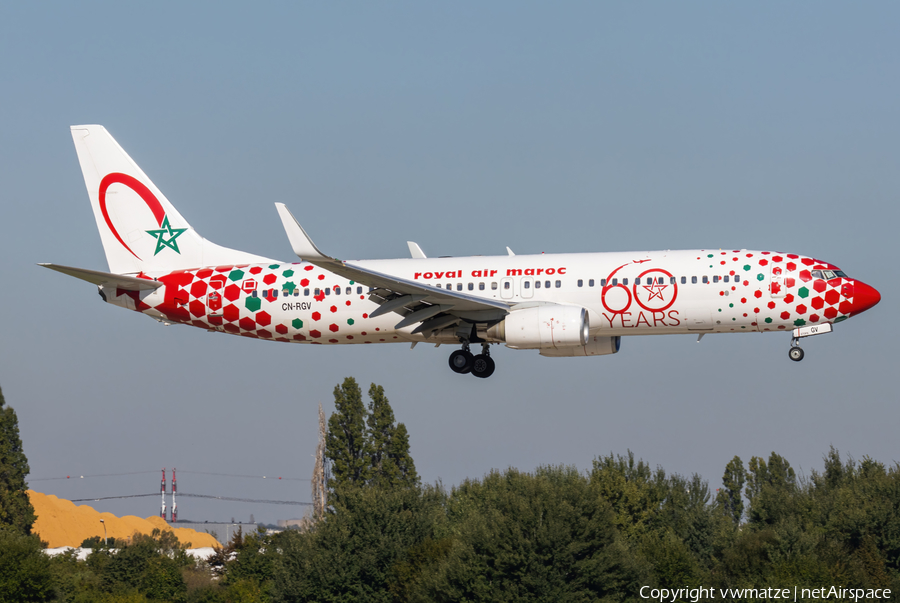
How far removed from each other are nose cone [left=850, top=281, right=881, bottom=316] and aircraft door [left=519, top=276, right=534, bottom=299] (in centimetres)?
1220

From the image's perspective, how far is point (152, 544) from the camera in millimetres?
121312

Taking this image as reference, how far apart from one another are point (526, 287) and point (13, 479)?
92.3m

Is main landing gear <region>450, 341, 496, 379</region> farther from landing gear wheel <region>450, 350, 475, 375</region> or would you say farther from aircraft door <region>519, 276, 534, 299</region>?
aircraft door <region>519, 276, 534, 299</region>

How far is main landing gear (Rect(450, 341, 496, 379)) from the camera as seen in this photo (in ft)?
147

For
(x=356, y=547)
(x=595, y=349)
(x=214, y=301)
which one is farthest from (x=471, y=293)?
(x=356, y=547)

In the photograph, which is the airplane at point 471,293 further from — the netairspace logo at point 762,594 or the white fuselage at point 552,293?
the netairspace logo at point 762,594

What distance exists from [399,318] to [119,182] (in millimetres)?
15683

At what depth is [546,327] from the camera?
40969 mm

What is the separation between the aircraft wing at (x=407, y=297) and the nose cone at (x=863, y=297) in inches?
519

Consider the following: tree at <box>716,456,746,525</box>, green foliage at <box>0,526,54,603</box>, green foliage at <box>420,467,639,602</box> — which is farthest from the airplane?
tree at <box>716,456,746,525</box>

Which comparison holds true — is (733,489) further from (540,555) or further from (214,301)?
(214,301)

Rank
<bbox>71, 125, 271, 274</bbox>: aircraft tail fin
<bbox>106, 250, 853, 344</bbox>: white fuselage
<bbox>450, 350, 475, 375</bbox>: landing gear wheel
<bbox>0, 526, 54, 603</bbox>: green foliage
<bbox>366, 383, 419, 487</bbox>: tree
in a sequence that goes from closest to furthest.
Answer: <bbox>106, 250, 853, 344</bbox>: white fuselage < <bbox>450, 350, 475, 375</bbox>: landing gear wheel < <bbox>71, 125, 271, 274</bbox>: aircraft tail fin < <bbox>0, 526, 54, 603</bbox>: green foliage < <bbox>366, 383, 419, 487</bbox>: tree

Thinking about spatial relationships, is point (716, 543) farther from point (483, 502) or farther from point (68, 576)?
point (68, 576)

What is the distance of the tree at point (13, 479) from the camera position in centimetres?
11575
